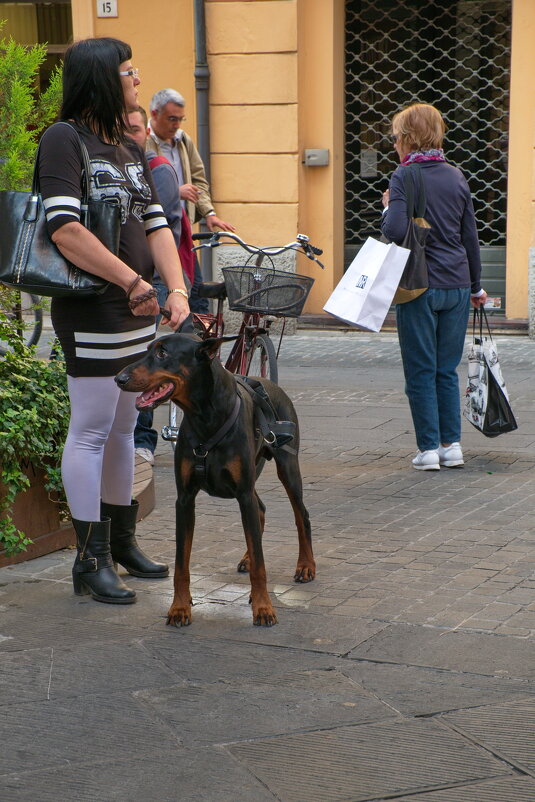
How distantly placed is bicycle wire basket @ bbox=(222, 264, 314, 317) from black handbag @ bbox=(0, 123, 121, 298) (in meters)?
2.54

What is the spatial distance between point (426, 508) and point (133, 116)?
2.74 metres

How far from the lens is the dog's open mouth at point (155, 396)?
167 inches

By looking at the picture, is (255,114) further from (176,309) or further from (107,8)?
(176,309)

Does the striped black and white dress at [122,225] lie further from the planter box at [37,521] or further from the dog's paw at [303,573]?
the dog's paw at [303,573]

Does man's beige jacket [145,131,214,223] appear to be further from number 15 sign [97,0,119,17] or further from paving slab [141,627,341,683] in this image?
number 15 sign [97,0,119,17]

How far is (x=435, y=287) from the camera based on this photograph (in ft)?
22.8

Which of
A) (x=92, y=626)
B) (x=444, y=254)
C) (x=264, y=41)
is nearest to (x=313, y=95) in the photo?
(x=264, y=41)

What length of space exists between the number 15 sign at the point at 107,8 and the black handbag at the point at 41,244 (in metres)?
9.58

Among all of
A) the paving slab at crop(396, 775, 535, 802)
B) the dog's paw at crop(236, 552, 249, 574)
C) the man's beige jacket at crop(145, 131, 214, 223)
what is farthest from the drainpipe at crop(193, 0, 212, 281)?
the paving slab at crop(396, 775, 535, 802)

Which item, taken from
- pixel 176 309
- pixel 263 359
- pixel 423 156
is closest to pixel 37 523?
pixel 176 309

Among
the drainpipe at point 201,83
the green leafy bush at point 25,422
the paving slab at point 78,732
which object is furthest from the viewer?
the drainpipe at point 201,83

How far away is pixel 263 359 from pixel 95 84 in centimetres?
317

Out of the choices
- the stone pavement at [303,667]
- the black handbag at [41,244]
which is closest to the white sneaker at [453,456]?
the stone pavement at [303,667]

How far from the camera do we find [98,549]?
477 cm
